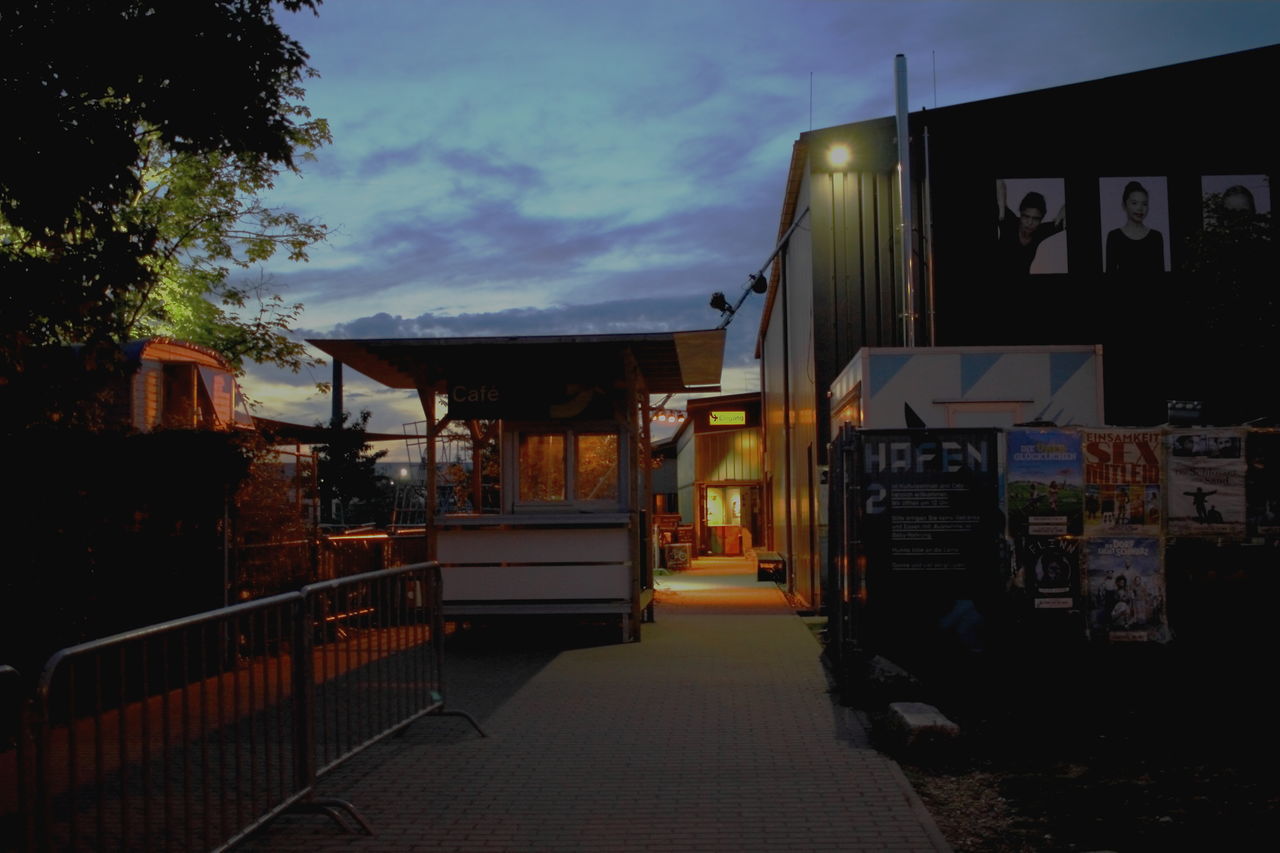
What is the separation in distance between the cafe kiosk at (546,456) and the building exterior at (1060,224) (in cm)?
287

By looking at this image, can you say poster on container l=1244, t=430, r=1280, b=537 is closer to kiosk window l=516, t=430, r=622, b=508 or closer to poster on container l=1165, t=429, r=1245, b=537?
poster on container l=1165, t=429, r=1245, b=537

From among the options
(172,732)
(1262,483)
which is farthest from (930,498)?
(172,732)

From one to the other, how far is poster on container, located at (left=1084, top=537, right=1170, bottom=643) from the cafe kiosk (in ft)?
19.4

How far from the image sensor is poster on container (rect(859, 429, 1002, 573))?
30.7 feet

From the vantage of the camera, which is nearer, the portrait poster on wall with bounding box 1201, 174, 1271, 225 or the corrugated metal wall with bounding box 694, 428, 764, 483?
the portrait poster on wall with bounding box 1201, 174, 1271, 225

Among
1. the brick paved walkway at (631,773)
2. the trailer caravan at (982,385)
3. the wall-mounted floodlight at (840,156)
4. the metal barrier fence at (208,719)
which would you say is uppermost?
the wall-mounted floodlight at (840,156)

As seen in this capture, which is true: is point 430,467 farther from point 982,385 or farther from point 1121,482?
point 1121,482

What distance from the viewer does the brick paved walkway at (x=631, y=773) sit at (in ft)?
19.9

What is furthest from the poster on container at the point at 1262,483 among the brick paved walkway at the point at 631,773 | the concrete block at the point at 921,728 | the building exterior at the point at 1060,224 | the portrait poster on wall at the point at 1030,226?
the portrait poster on wall at the point at 1030,226

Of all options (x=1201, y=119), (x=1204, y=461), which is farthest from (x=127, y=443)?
(x=1201, y=119)

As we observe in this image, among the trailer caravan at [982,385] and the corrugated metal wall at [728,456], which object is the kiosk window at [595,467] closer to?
the trailer caravan at [982,385]

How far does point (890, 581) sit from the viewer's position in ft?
30.8

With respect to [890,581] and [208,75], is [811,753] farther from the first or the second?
[208,75]

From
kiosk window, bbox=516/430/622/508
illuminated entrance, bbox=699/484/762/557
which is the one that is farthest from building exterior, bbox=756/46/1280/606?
illuminated entrance, bbox=699/484/762/557
